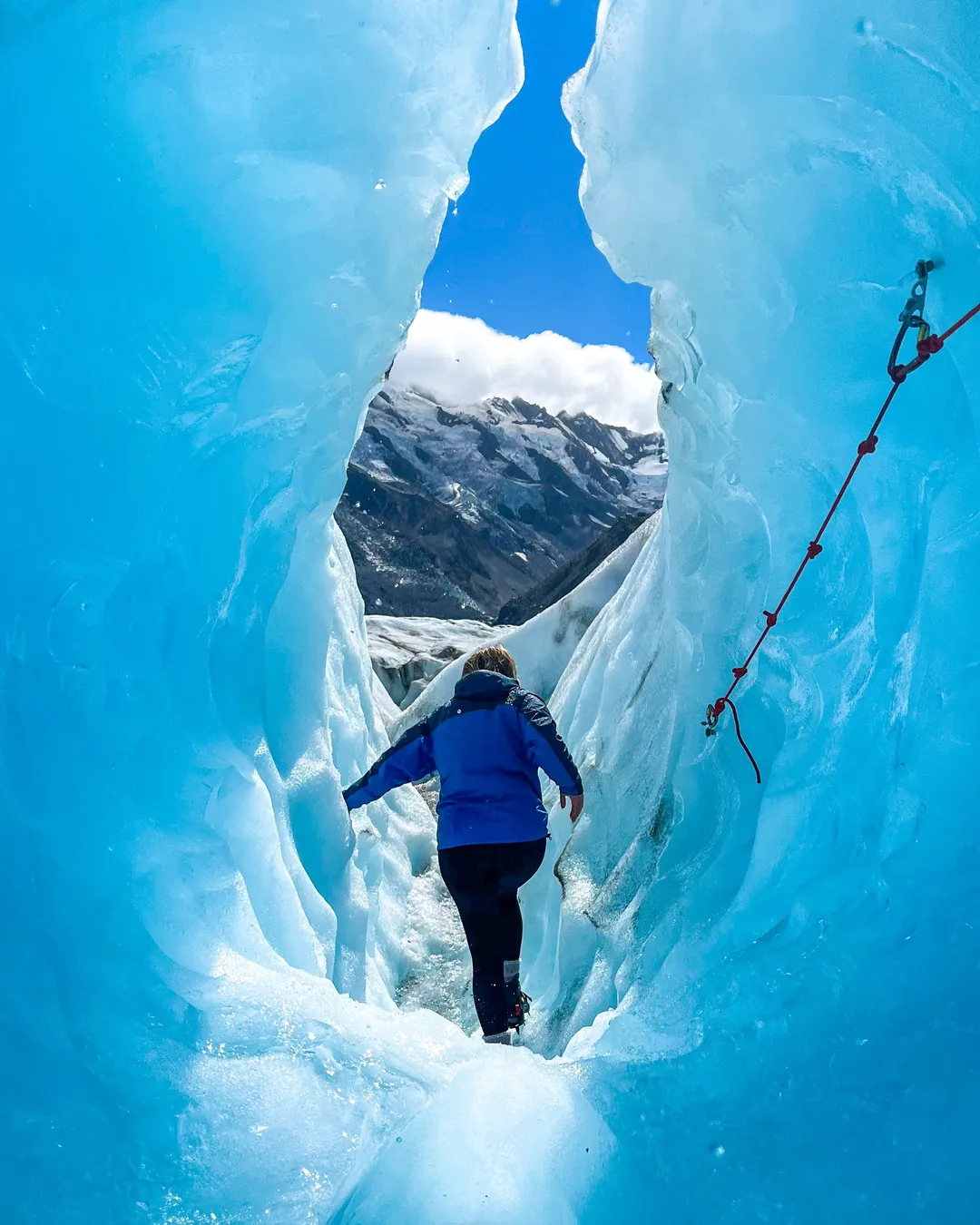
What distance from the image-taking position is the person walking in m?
2.73

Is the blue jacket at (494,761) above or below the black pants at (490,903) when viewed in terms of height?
above

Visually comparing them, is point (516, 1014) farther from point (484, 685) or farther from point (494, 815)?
point (484, 685)

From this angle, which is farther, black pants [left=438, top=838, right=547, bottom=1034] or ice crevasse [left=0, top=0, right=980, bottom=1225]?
black pants [left=438, top=838, right=547, bottom=1034]

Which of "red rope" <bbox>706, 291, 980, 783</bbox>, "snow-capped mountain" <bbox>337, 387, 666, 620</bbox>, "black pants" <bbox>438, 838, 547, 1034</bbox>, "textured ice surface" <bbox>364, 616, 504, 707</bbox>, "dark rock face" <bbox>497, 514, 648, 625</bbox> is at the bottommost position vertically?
"black pants" <bbox>438, 838, 547, 1034</bbox>

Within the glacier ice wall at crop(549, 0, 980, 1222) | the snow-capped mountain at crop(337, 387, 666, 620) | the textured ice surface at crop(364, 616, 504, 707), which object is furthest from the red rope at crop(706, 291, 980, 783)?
the snow-capped mountain at crop(337, 387, 666, 620)

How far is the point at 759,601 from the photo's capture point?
320 cm

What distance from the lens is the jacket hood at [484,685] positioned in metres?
2.83

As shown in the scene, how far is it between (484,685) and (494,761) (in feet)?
0.89

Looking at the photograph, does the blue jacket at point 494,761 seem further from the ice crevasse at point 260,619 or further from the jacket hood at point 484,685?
the ice crevasse at point 260,619

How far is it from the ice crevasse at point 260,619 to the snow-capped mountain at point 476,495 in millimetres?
34378

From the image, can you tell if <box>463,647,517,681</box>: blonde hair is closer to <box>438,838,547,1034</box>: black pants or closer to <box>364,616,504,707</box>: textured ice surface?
<box>438,838,547,1034</box>: black pants

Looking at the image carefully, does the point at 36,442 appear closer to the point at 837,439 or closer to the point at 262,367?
the point at 262,367

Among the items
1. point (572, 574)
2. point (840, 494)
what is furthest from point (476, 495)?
point (840, 494)

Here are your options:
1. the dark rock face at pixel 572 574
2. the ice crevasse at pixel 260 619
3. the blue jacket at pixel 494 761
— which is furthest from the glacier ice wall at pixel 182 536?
the dark rock face at pixel 572 574
